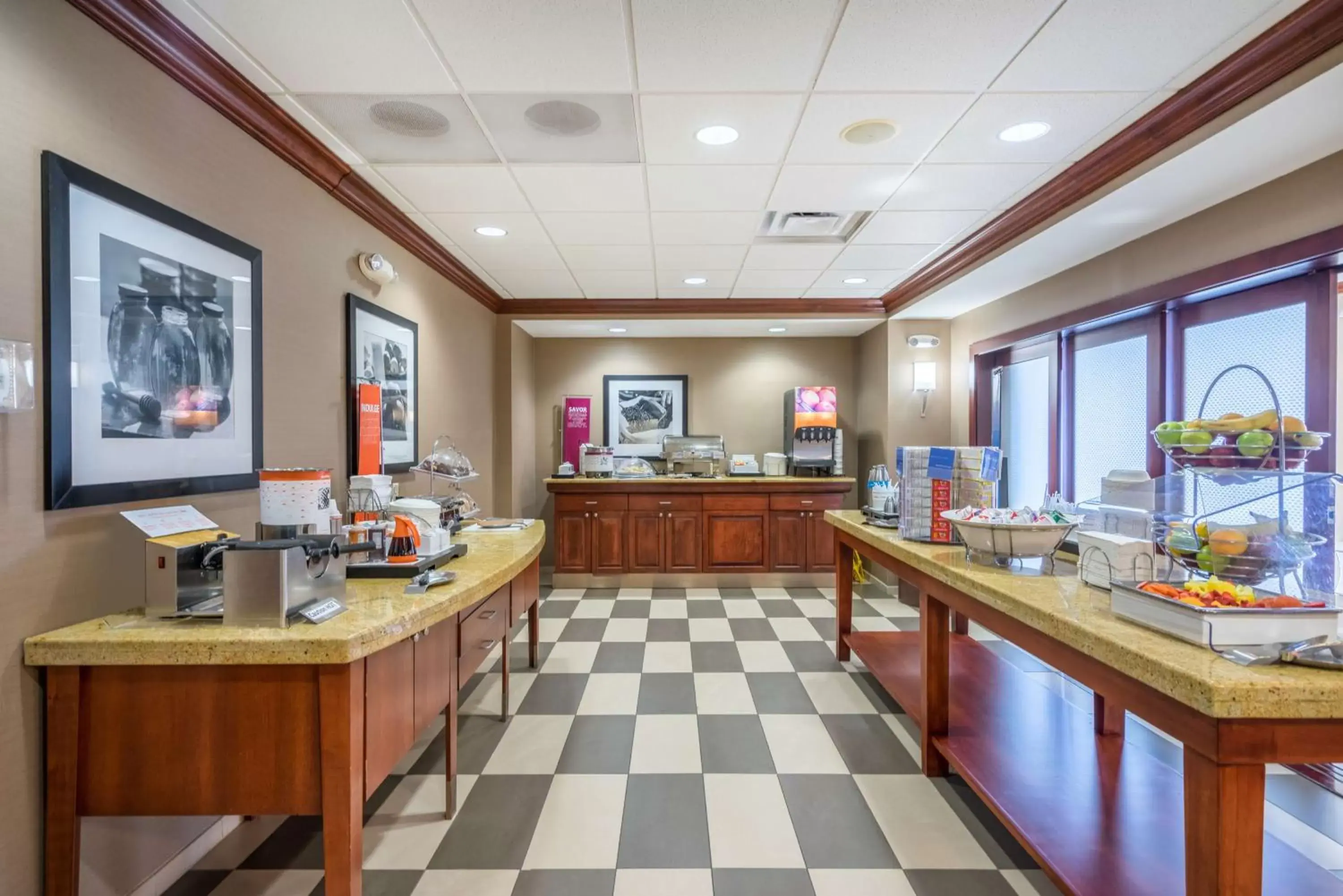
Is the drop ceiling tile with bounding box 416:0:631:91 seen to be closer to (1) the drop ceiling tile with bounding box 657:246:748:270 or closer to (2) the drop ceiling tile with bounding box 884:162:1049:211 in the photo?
(2) the drop ceiling tile with bounding box 884:162:1049:211

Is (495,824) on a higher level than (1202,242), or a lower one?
lower

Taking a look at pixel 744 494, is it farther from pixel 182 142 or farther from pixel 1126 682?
pixel 182 142

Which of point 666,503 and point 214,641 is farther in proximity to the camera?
point 666,503

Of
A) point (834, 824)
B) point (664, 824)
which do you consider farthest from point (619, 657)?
point (834, 824)

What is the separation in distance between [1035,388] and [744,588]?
2.99 metres

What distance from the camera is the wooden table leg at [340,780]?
1332 millimetres

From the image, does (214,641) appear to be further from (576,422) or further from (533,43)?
(576,422)

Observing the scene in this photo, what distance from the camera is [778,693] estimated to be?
308 centimetres

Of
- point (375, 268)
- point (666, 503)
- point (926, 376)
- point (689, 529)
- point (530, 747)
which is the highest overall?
point (375, 268)

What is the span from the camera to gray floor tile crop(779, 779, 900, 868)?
186cm

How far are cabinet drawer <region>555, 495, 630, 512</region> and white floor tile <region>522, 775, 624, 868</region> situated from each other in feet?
10.5

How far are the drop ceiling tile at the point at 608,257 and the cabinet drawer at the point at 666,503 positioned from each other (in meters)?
2.18

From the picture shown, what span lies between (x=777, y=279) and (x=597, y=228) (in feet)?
5.63

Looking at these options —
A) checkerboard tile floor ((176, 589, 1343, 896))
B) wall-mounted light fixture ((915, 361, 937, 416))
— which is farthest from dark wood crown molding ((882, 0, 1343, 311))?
checkerboard tile floor ((176, 589, 1343, 896))
